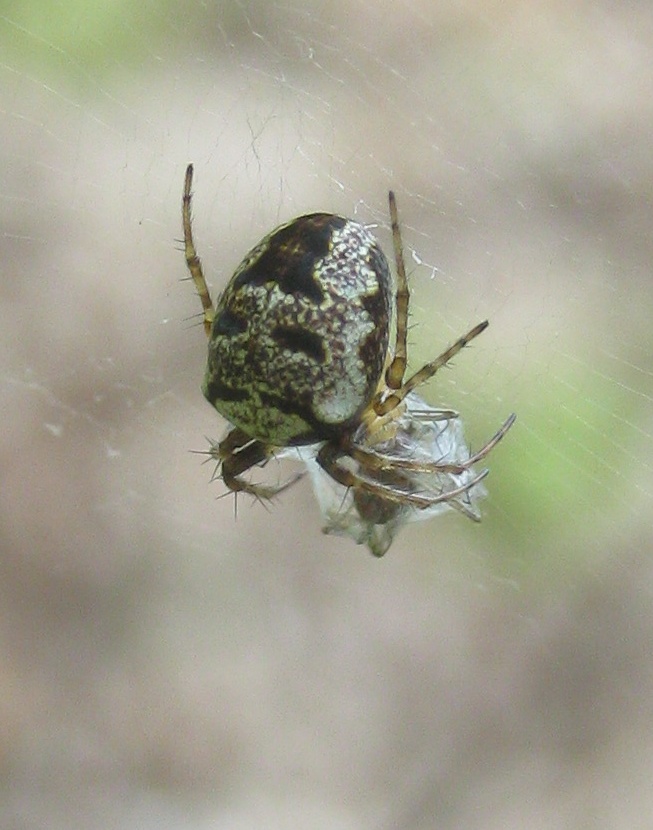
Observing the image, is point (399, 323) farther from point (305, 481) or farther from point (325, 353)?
point (305, 481)

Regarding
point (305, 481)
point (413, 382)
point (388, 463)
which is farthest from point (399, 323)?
point (305, 481)

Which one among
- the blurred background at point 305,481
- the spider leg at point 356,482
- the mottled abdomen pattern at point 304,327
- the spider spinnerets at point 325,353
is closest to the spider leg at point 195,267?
the spider spinnerets at point 325,353

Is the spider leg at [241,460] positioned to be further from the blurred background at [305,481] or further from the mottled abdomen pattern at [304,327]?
the blurred background at [305,481]

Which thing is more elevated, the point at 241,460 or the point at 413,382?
the point at 413,382

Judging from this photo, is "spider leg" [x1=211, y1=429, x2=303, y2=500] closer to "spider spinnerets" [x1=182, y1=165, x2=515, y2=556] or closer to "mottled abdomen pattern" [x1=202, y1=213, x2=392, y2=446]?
"spider spinnerets" [x1=182, y1=165, x2=515, y2=556]

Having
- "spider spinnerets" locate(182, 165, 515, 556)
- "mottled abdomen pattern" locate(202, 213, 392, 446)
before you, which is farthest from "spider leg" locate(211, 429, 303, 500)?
"mottled abdomen pattern" locate(202, 213, 392, 446)

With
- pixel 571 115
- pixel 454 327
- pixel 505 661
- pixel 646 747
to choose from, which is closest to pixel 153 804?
pixel 505 661

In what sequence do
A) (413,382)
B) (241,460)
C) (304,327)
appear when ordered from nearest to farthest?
1. (304,327)
2. (413,382)
3. (241,460)

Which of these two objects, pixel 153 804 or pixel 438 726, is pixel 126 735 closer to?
pixel 153 804
